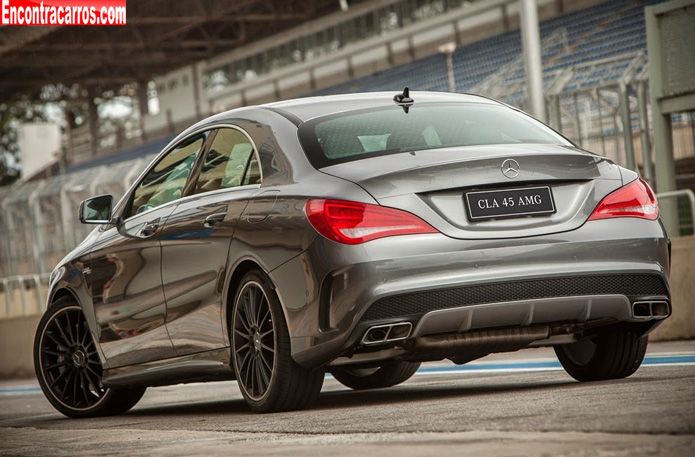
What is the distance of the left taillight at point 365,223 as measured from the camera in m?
6.18

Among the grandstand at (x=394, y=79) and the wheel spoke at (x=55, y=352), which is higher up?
the grandstand at (x=394, y=79)

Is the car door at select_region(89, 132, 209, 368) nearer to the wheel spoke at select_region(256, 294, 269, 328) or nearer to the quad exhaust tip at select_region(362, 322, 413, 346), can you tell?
the wheel spoke at select_region(256, 294, 269, 328)

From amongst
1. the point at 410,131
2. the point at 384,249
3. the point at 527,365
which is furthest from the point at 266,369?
the point at 527,365

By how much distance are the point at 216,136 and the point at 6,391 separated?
309 inches

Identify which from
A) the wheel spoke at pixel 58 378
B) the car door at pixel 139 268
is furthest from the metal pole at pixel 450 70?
the car door at pixel 139 268

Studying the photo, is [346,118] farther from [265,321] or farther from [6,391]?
[6,391]

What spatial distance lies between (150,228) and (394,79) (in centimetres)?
3631

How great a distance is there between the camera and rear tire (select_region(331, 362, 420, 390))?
28.7ft

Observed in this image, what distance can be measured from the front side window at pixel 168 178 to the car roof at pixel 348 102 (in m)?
0.56

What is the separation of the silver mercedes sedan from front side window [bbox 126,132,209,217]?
0.09ft

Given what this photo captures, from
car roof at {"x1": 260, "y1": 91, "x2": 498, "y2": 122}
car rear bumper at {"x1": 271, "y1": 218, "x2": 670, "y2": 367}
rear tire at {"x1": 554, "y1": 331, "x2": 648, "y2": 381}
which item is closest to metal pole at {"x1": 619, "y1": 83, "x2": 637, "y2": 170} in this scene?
car roof at {"x1": 260, "y1": 91, "x2": 498, "y2": 122}

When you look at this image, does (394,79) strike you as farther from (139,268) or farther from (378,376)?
(139,268)

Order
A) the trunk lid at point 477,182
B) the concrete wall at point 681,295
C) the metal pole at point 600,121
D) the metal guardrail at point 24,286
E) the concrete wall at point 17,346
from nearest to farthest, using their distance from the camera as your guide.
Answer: the trunk lid at point 477,182 → the concrete wall at point 681,295 → the metal pole at point 600,121 → the concrete wall at point 17,346 → the metal guardrail at point 24,286

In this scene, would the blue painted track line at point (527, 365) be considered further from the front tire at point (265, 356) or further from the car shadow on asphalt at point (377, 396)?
the front tire at point (265, 356)
